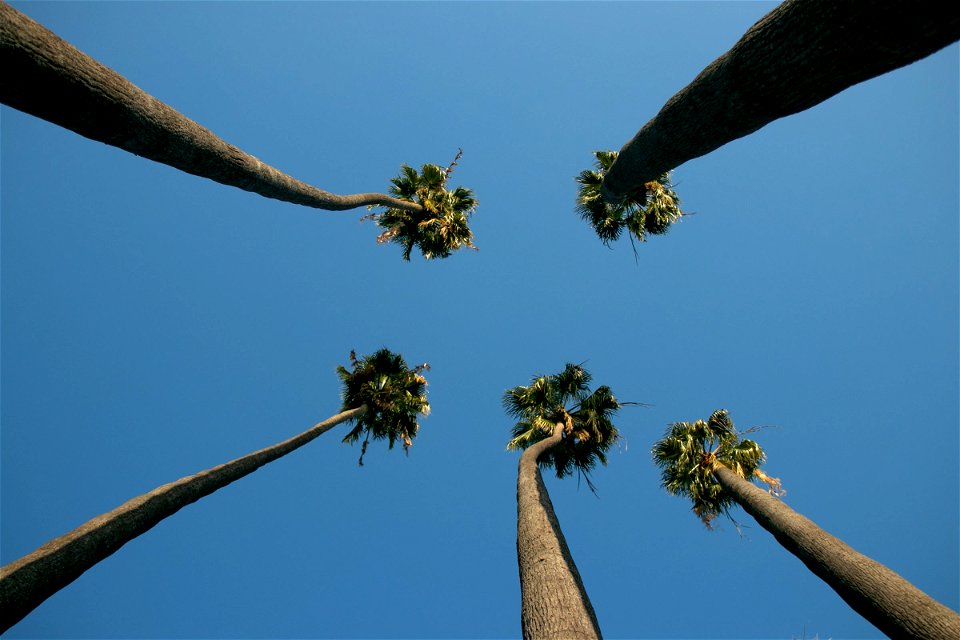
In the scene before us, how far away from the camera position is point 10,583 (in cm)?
→ 508

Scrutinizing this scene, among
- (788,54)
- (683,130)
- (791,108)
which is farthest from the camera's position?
(683,130)

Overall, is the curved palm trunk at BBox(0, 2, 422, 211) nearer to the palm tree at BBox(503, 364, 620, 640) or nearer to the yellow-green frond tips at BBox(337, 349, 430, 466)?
the palm tree at BBox(503, 364, 620, 640)

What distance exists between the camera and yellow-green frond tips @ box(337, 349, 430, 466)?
59.5ft

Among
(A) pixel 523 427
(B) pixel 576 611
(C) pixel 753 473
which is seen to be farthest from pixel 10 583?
(C) pixel 753 473

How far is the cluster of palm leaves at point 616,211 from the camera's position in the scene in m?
15.4

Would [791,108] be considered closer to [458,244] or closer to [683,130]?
[683,130]

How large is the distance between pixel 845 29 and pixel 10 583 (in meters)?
9.22

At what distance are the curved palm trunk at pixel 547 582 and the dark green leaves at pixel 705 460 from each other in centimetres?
942

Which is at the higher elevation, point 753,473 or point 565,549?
point 753,473

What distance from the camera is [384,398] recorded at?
18.2 meters

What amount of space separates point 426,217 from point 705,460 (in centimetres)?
1383

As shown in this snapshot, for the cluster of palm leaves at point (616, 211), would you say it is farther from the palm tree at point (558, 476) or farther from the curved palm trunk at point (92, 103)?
the curved palm trunk at point (92, 103)

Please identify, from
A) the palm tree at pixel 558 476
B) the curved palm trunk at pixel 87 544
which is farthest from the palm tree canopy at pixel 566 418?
the curved palm trunk at pixel 87 544

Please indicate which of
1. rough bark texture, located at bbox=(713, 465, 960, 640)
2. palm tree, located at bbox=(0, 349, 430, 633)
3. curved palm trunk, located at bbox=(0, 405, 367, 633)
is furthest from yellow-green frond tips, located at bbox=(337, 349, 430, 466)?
rough bark texture, located at bbox=(713, 465, 960, 640)
